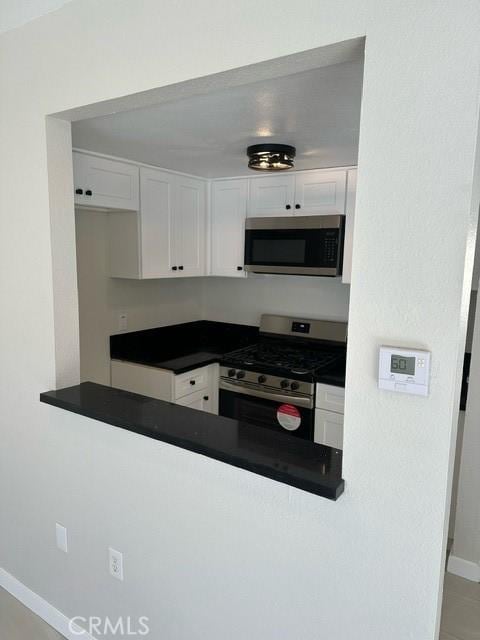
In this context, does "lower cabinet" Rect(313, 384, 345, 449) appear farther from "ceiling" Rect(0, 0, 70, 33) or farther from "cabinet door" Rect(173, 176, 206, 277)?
"ceiling" Rect(0, 0, 70, 33)

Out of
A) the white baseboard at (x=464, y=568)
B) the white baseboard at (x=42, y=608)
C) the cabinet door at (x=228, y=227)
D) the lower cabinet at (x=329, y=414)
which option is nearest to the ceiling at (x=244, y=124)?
the cabinet door at (x=228, y=227)

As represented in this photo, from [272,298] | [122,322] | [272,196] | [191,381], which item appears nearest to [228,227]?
[272,196]

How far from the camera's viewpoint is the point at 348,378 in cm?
115

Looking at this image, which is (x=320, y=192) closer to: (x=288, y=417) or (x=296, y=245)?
(x=296, y=245)

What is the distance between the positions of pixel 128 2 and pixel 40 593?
2.46 m

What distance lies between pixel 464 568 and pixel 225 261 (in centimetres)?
251

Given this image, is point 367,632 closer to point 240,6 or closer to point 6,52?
point 240,6

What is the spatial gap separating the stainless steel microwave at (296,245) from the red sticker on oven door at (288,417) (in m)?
0.92

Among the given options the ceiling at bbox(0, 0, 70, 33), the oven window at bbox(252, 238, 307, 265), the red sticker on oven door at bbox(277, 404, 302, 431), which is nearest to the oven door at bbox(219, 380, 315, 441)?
the red sticker on oven door at bbox(277, 404, 302, 431)

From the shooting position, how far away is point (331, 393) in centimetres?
286

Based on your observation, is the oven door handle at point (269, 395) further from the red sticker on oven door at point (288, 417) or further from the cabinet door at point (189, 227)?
the cabinet door at point (189, 227)

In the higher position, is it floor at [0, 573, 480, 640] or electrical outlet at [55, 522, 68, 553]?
electrical outlet at [55, 522, 68, 553]

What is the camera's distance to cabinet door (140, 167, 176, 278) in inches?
118
